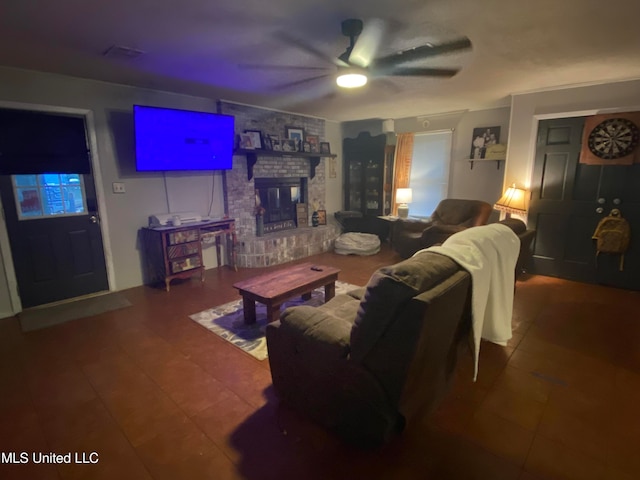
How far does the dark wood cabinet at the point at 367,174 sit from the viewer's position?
6.07m

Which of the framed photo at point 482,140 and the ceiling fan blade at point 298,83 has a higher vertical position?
the ceiling fan blade at point 298,83

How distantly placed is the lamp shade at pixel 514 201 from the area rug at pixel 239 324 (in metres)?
2.64

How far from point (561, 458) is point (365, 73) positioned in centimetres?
262

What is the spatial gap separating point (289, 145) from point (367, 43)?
298 cm

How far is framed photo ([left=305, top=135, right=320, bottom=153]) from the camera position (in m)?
5.64

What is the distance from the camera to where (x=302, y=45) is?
8.18 feet

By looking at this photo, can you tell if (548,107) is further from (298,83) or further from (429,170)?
(298,83)

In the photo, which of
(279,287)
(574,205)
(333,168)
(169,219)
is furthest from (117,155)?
(574,205)

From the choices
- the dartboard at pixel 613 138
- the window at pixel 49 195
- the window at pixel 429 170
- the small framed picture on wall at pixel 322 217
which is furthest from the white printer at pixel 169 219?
the dartboard at pixel 613 138

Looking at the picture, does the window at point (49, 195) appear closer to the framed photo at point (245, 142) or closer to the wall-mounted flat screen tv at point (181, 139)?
the wall-mounted flat screen tv at point (181, 139)

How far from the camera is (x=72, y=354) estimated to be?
8.36 feet

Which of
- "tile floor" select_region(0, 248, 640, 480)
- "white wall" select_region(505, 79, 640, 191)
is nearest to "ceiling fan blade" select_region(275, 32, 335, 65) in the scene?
"tile floor" select_region(0, 248, 640, 480)

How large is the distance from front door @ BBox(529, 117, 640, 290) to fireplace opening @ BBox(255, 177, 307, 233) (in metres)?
3.45

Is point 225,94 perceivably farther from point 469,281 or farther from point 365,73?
point 469,281
